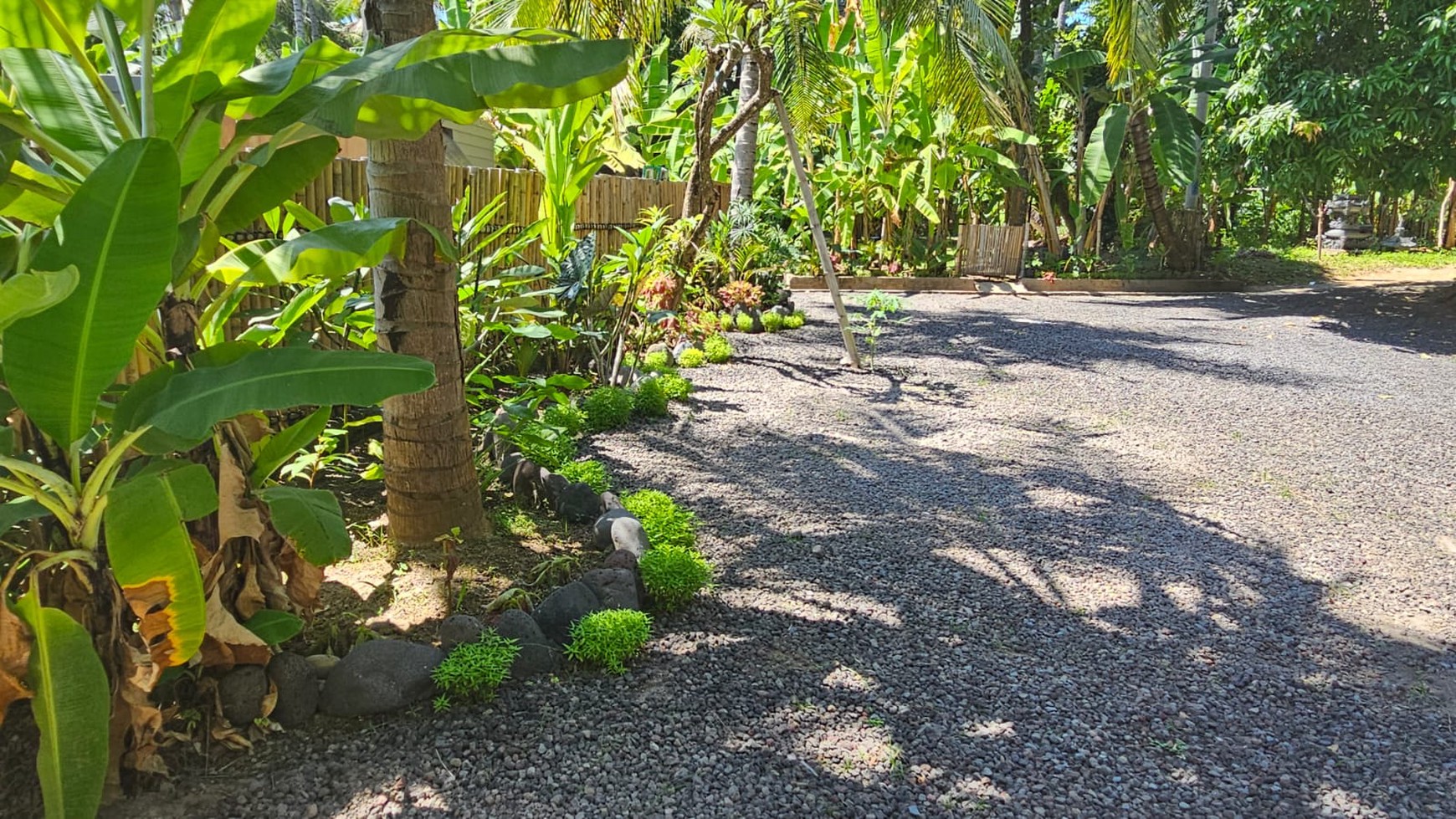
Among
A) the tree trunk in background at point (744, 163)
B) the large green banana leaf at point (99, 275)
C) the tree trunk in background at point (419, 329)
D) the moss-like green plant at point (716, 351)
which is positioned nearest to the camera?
the large green banana leaf at point (99, 275)

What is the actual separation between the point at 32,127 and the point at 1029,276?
14838 mm

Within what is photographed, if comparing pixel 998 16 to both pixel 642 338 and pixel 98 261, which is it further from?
pixel 98 261

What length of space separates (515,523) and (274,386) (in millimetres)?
1886

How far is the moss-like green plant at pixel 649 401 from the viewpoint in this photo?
5742 millimetres

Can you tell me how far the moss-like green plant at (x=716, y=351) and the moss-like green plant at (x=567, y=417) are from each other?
8.28 ft

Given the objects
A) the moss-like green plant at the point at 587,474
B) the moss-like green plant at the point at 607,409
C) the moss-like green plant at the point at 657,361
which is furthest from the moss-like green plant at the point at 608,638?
the moss-like green plant at the point at 657,361

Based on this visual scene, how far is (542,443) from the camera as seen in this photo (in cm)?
391

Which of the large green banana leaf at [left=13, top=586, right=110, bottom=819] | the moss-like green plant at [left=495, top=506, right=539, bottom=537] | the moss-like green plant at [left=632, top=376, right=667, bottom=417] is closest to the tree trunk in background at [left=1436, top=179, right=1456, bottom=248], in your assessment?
the moss-like green plant at [left=632, top=376, right=667, bottom=417]

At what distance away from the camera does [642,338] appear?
658 centimetres

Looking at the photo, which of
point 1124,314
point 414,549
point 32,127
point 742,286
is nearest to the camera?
point 32,127

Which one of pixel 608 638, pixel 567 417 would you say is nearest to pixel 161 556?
pixel 608 638

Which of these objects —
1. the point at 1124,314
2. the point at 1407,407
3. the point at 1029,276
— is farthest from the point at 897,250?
the point at 1407,407

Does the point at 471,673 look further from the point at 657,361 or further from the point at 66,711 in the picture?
the point at 657,361

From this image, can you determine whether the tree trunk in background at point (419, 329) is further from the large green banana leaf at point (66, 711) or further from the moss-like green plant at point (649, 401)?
the moss-like green plant at point (649, 401)
